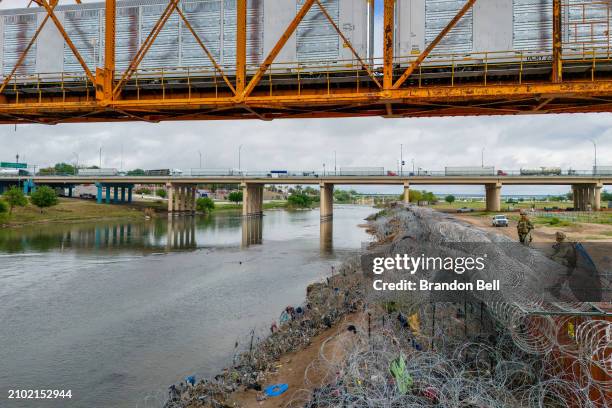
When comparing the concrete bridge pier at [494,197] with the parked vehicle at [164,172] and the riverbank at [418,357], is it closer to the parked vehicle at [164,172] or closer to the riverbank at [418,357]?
the parked vehicle at [164,172]

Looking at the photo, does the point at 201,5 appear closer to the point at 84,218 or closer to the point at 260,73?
the point at 260,73

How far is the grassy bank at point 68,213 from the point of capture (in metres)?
59.7

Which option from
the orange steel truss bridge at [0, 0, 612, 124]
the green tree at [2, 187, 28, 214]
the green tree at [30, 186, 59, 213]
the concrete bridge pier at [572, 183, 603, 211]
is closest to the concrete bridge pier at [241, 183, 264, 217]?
the green tree at [30, 186, 59, 213]

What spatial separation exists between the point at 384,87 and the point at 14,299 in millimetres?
18850

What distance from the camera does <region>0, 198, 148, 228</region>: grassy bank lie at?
59.7 meters

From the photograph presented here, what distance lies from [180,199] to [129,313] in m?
82.3

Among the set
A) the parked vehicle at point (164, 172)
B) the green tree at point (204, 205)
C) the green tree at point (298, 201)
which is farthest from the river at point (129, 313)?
the green tree at point (298, 201)

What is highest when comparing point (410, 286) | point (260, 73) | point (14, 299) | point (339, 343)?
point (260, 73)

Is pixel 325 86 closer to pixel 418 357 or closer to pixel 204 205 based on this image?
pixel 418 357

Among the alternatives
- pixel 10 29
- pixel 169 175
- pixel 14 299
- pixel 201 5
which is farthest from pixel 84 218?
pixel 201 5

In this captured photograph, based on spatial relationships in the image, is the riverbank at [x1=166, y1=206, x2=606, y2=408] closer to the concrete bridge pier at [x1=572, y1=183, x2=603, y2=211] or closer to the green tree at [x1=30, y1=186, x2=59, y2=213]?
the green tree at [x1=30, y1=186, x2=59, y2=213]

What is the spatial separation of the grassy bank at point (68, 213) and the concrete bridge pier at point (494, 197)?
71.5 metres

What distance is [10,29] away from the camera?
1452 centimetres

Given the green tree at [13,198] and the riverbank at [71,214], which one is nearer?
the green tree at [13,198]
